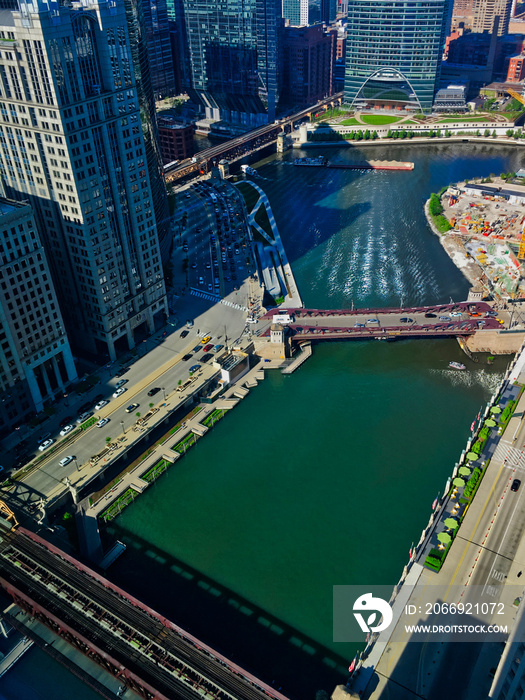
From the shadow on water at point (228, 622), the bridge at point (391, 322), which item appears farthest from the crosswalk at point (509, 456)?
the shadow on water at point (228, 622)

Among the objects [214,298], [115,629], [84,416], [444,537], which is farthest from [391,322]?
[115,629]

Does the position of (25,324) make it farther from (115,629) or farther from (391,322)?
(391,322)

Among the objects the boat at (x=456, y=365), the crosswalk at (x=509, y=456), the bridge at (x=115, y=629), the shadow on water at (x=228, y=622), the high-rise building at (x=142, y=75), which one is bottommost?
the boat at (x=456, y=365)

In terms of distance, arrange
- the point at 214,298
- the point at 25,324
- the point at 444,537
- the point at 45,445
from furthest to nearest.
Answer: the point at 214,298, the point at 25,324, the point at 45,445, the point at 444,537

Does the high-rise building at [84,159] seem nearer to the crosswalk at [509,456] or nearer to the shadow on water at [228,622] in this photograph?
the shadow on water at [228,622]

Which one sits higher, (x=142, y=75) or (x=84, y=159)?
(x=142, y=75)

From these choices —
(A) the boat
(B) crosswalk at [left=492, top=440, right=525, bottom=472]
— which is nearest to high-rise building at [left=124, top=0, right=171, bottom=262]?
(A) the boat

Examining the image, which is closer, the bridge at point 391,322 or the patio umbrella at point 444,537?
the patio umbrella at point 444,537
